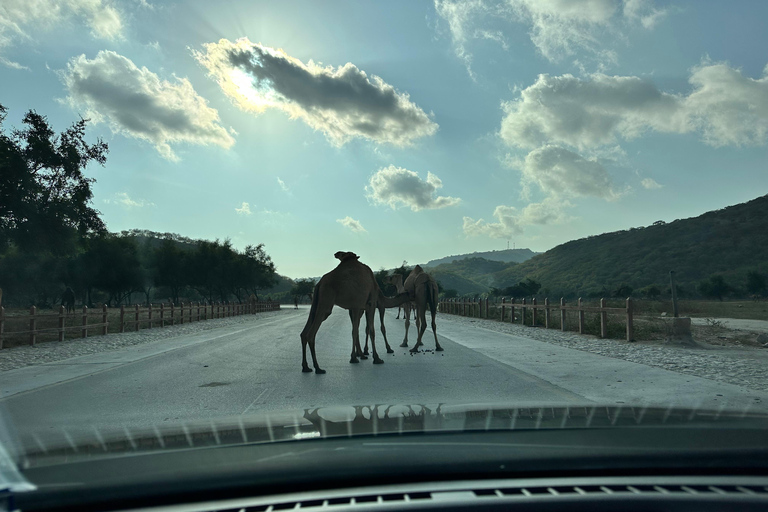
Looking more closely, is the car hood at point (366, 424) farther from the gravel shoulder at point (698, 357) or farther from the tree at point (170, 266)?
the tree at point (170, 266)

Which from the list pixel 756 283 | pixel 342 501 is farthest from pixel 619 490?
pixel 756 283

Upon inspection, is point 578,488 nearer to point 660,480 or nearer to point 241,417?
point 660,480

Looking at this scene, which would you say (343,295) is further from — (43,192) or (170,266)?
(170,266)

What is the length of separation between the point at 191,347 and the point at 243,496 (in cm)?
1305

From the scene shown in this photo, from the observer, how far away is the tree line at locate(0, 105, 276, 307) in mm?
23984

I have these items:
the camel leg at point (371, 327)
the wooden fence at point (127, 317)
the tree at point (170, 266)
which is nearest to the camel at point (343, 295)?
the camel leg at point (371, 327)

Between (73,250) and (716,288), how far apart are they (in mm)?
67442

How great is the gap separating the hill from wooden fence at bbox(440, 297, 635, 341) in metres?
44.0

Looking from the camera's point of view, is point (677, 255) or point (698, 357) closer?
point (698, 357)

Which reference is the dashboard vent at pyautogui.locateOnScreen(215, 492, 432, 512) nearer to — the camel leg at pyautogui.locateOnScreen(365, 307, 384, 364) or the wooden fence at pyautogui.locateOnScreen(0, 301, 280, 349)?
the camel leg at pyautogui.locateOnScreen(365, 307, 384, 364)

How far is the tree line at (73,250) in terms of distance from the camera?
2398cm

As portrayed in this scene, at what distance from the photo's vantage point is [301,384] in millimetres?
7570

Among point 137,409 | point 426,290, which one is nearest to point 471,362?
point 426,290

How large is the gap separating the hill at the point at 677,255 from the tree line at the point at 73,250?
53548 mm
